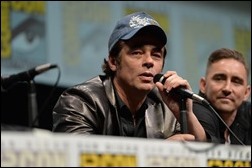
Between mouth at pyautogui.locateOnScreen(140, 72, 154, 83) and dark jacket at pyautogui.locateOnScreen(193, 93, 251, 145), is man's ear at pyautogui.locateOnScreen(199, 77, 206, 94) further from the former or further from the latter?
mouth at pyautogui.locateOnScreen(140, 72, 154, 83)

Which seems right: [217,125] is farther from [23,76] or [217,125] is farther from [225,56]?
[23,76]

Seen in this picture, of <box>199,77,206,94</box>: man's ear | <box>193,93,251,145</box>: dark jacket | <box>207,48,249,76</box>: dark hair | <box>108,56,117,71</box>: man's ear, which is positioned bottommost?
<box>193,93,251,145</box>: dark jacket

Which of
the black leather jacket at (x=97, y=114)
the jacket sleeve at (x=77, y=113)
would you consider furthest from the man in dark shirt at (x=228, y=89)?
the jacket sleeve at (x=77, y=113)

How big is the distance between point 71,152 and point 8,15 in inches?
97.6

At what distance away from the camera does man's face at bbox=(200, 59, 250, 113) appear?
234cm

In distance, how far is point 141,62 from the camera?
1798 millimetres

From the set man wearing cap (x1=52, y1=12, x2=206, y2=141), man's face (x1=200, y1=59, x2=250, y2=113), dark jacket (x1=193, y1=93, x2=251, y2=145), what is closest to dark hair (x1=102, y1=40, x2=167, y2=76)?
man wearing cap (x1=52, y1=12, x2=206, y2=141)

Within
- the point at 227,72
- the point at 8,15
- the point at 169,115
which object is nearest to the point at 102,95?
the point at 169,115

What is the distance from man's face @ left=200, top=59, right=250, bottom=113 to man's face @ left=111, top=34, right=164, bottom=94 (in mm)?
581

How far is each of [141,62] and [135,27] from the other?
106 millimetres

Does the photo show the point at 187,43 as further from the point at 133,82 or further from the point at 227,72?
the point at 133,82

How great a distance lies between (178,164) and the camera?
1042 mm

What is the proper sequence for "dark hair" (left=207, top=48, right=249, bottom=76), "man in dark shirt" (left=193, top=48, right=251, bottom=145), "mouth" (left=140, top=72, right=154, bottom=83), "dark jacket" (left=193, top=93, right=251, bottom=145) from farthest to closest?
"dark hair" (left=207, top=48, right=249, bottom=76), "man in dark shirt" (left=193, top=48, right=251, bottom=145), "dark jacket" (left=193, top=93, right=251, bottom=145), "mouth" (left=140, top=72, right=154, bottom=83)

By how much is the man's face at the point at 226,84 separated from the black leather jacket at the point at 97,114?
504 mm
